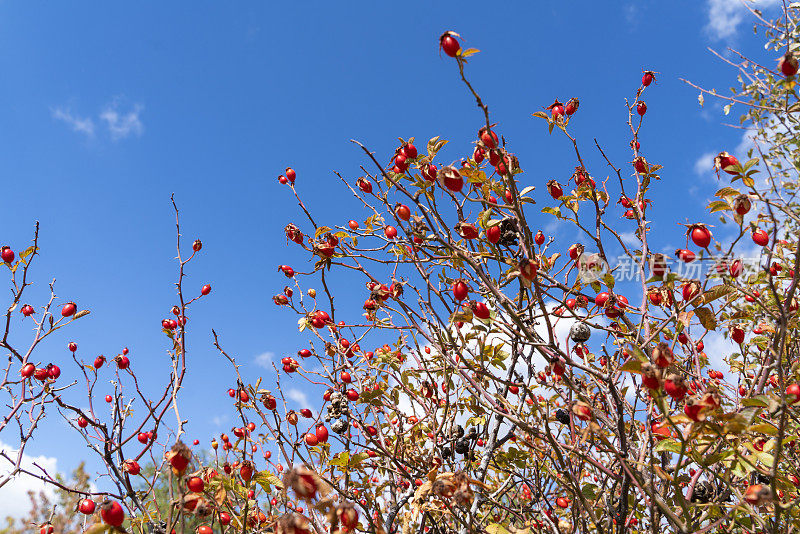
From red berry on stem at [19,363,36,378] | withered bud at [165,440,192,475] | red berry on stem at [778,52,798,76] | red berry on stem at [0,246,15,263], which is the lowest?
withered bud at [165,440,192,475]

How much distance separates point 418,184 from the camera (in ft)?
5.82

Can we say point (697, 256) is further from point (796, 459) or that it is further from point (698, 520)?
point (796, 459)

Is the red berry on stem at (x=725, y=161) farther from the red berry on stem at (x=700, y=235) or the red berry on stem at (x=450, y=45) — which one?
the red berry on stem at (x=450, y=45)

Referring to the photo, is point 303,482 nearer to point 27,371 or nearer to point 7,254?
point 27,371

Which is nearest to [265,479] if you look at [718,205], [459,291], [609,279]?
[459,291]

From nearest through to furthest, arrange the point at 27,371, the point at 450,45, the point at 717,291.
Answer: the point at 450,45
the point at 717,291
the point at 27,371

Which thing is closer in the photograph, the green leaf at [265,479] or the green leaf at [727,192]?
the green leaf at [727,192]

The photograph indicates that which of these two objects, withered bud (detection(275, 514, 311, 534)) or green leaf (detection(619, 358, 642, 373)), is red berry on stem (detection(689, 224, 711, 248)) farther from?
withered bud (detection(275, 514, 311, 534))

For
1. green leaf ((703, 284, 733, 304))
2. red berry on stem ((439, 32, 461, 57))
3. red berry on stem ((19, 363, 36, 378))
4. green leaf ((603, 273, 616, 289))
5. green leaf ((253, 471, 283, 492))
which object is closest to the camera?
red berry on stem ((439, 32, 461, 57))

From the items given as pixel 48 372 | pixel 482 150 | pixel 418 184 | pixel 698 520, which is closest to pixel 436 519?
pixel 698 520

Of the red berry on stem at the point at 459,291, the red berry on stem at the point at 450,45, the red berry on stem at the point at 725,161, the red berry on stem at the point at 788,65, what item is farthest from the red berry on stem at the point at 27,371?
the red berry on stem at the point at 788,65

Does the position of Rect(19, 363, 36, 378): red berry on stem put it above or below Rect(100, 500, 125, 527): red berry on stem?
above

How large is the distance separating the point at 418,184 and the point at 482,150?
10.3 inches

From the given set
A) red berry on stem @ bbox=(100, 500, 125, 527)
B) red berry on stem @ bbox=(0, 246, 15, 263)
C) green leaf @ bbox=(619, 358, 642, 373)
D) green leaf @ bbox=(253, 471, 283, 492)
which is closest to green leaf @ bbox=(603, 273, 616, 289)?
green leaf @ bbox=(619, 358, 642, 373)
